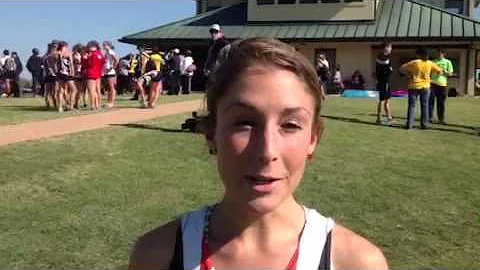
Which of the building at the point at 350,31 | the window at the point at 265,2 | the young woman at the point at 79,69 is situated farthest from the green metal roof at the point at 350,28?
the young woman at the point at 79,69

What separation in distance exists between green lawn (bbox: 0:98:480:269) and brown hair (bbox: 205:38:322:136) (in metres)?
1.49

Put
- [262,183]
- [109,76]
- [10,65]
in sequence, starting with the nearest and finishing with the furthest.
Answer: [262,183] → [109,76] → [10,65]

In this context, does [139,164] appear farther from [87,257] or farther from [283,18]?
[283,18]

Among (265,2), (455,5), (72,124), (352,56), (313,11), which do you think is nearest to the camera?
(72,124)

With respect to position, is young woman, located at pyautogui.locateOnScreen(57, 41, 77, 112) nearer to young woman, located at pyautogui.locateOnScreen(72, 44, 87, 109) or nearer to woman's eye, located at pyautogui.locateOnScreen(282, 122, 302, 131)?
young woman, located at pyautogui.locateOnScreen(72, 44, 87, 109)

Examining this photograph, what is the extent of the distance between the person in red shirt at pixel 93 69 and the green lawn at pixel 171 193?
15.1ft

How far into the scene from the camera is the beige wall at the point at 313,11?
1294 inches

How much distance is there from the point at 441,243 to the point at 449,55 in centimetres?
2762

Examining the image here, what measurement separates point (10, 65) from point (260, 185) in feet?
77.5

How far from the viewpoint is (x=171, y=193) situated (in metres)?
6.60

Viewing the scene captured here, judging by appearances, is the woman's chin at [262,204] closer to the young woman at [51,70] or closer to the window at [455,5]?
the young woman at [51,70]

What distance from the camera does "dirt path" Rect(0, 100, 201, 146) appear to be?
9.98 metres

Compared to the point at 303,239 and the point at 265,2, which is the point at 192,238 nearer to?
the point at 303,239

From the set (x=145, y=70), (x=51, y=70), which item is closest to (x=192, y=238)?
(x=51, y=70)
